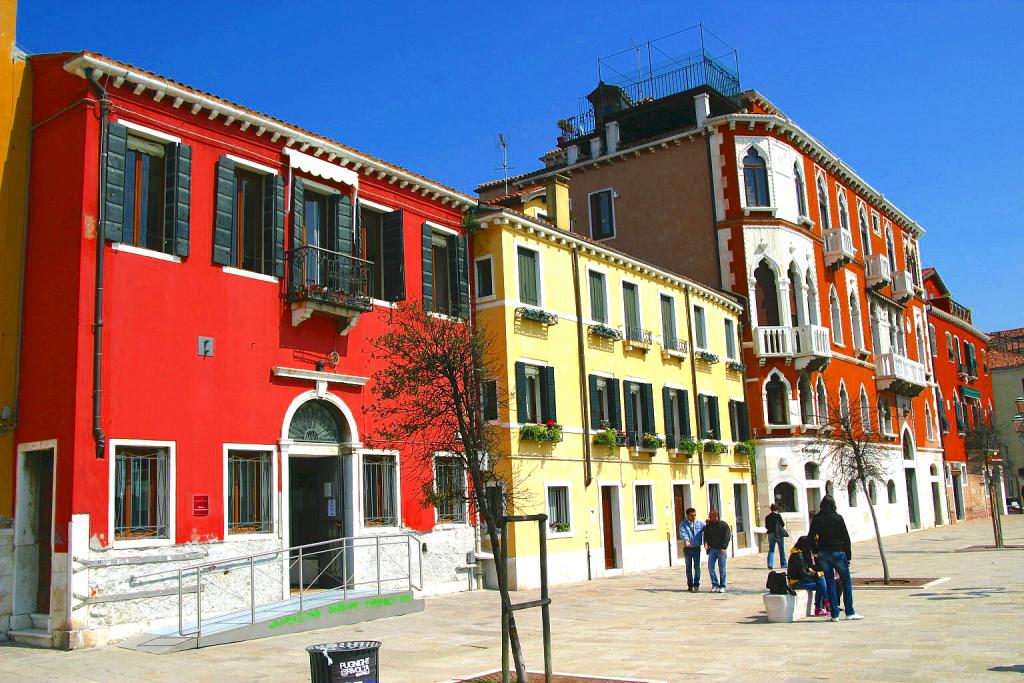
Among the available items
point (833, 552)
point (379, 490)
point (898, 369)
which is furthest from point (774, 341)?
point (833, 552)

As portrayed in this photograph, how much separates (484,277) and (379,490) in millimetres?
6175

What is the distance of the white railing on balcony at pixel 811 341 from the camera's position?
34031 mm

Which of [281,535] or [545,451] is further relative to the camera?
[545,451]

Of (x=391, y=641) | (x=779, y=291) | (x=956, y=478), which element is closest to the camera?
(x=391, y=641)

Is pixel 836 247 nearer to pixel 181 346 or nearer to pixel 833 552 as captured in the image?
pixel 833 552

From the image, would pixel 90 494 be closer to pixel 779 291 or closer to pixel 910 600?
pixel 910 600

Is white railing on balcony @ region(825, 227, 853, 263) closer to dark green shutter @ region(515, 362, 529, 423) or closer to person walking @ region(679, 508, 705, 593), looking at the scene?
dark green shutter @ region(515, 362, 529, 423)

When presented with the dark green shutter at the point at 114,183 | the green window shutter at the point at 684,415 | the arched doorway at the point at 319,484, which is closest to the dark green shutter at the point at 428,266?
the arched doorway at the point at 319,484

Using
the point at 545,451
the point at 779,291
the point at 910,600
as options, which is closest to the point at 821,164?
the point at 779,291

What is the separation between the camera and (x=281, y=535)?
1703 centimetres

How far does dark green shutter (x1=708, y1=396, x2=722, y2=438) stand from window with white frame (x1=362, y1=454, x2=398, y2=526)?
1425 centimetres

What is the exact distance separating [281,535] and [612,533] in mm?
11055

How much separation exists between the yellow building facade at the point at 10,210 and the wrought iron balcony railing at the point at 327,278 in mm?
4621

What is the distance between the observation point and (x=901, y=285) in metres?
46.0
